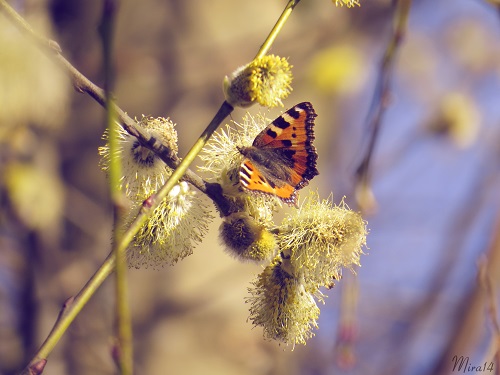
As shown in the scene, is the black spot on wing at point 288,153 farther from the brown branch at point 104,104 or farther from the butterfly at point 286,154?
the brown branch at point 104,104

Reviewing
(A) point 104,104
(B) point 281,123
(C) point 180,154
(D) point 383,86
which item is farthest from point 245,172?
(C) point 180,154

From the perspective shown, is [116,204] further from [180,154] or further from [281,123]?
[180,154]

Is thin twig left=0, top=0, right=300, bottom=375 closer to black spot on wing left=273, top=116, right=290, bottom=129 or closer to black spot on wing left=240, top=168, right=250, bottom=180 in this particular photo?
black spot on wing left=240, top=168, right=250, bottom=180

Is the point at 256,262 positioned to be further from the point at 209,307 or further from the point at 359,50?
the point at 359,50

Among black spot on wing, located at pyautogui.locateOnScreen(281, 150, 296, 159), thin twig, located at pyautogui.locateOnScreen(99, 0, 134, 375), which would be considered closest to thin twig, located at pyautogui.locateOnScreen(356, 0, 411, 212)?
black spot on wing, located at pyautogui.locateOnScreen(281, 150, 296, 159)

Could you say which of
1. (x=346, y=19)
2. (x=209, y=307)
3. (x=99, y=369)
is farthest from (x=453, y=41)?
(x=99, y=369)

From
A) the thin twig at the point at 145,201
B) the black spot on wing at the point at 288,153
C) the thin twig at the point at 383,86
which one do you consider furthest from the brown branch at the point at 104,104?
the thin twig at the point at 383,86

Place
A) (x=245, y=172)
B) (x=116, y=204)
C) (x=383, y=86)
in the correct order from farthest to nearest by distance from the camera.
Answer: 1. (x=383, y=86)
2. (x=245, y=172)
3. (x=116, y=204)
